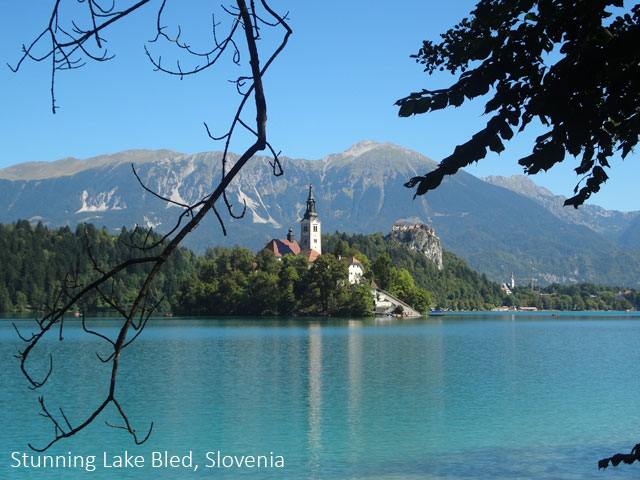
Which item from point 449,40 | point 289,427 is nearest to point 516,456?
point 289,427

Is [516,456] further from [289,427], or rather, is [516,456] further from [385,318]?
[385,318]

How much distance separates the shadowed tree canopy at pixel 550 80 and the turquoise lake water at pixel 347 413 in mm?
13905

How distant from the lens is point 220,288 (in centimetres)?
11844

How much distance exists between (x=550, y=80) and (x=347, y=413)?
22.1m

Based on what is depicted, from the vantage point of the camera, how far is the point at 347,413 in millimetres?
25328

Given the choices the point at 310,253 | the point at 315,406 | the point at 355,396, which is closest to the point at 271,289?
the point at 310,253

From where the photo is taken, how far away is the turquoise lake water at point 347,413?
714 inches

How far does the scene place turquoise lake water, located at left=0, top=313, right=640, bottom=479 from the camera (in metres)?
18.1

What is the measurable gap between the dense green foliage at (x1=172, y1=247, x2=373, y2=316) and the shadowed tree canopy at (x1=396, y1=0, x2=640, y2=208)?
105 metres

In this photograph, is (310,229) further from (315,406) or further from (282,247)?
(315,406)

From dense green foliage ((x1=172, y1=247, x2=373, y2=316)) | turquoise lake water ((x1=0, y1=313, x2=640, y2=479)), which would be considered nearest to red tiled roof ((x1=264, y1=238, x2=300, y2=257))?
dense green foliage ((x1=172, y1=247, x2=373, y2=316))

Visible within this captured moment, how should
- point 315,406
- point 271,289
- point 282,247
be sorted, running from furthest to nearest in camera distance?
point 282,247 < point 271,289 < point 315,406

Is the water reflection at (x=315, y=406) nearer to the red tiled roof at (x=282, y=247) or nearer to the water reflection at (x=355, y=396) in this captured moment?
the water reflection at (x=355, y=396)

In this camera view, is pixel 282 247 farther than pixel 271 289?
Yes
